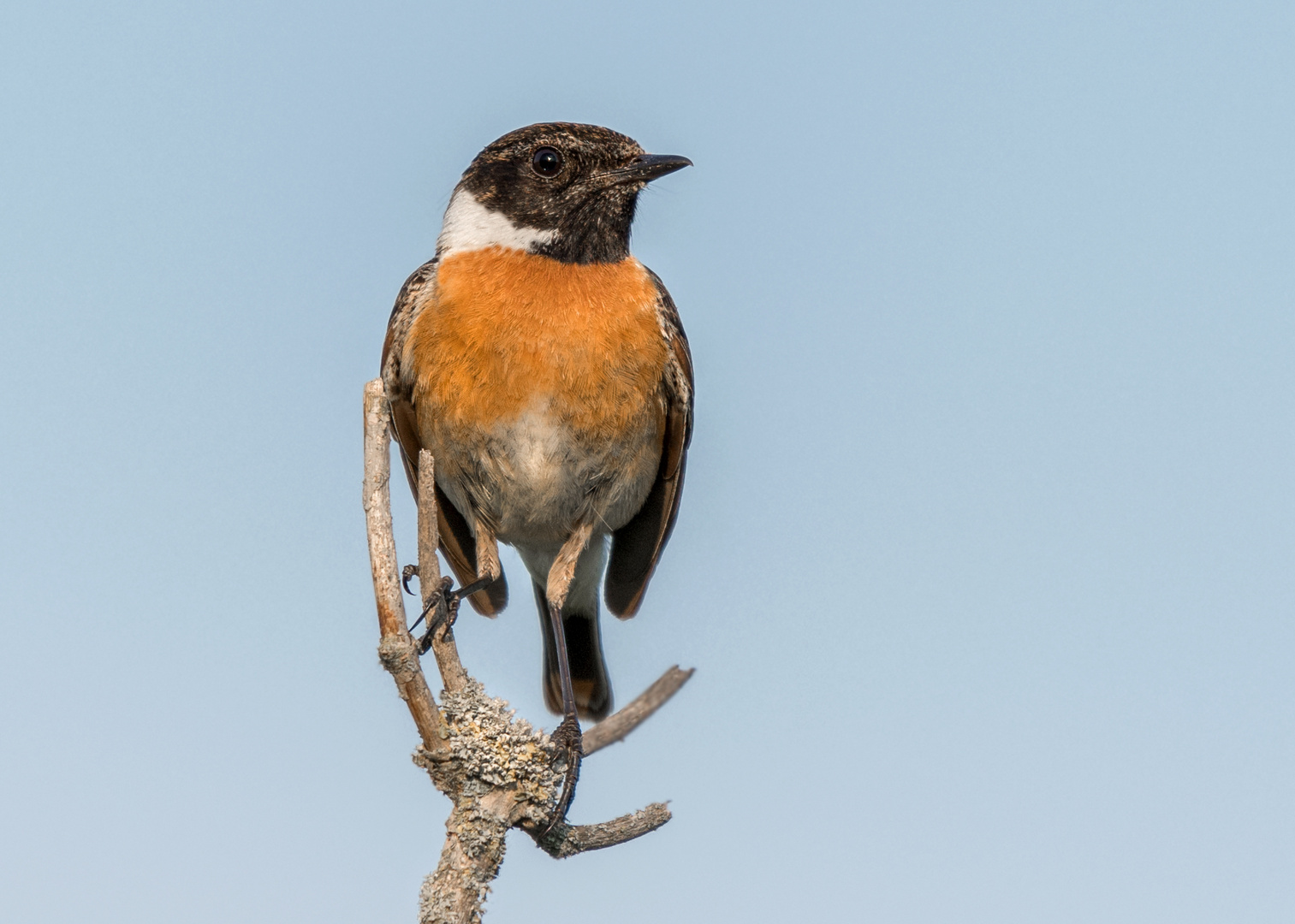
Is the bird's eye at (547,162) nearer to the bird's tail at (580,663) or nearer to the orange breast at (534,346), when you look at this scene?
the orange breast at (534,346)

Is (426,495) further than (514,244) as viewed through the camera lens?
No

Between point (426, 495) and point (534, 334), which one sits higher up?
point (534, 334)

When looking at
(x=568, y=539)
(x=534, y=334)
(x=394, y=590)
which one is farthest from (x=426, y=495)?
(x=568, y=539)

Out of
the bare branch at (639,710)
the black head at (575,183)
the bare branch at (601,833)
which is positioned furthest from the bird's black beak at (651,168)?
the bare branch at (601,833)

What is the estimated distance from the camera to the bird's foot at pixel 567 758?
5707 millimetres

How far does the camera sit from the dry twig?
5285mm

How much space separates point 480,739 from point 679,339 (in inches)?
110

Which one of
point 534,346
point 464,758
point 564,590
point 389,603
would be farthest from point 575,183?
point 464,758

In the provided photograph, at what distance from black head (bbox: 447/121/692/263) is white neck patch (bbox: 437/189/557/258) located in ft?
0.07

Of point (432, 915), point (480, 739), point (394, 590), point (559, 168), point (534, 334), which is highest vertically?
point (559, 168)

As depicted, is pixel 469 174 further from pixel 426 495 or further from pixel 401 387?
pixel 426 495

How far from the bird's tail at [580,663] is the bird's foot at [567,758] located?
1.25m

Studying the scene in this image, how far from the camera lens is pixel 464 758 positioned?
5.51 metres

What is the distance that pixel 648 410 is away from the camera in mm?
7105
